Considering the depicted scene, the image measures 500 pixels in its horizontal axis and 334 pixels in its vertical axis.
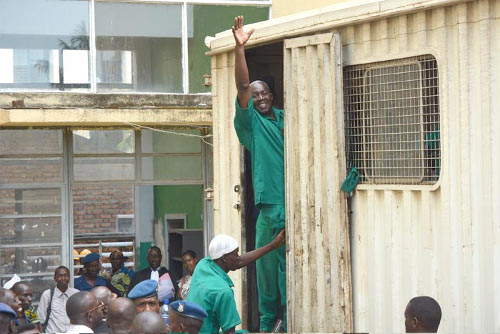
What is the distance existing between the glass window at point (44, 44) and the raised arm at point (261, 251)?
6.09 metres

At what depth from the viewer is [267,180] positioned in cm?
883

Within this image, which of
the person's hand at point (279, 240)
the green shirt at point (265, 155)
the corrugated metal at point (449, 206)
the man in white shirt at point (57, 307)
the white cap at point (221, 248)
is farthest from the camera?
the man in white shirt at point (57, 307)

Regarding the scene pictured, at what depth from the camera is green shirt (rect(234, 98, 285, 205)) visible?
28.7 feet

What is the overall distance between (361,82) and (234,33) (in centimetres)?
103

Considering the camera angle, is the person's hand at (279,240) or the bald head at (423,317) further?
the person's hand at (279,240)

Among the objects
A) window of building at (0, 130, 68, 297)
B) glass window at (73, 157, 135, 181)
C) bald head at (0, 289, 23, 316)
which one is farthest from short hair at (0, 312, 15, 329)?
glass window at (73, 157, 135, 181)

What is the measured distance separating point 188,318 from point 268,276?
7.89 ft

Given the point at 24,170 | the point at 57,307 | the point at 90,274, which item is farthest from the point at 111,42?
the point at 57,307

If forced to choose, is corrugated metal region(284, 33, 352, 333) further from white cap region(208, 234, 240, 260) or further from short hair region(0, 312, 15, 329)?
short hair region(0, 312, 15, 329)

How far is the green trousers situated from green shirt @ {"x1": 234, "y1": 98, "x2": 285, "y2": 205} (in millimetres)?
112

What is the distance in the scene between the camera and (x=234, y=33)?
8.27 meters

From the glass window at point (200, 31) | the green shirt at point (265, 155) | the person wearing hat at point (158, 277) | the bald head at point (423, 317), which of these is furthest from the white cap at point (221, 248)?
the glass window at point (200, 31)

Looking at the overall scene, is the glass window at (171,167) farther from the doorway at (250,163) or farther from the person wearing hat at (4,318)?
the person wearing hat at (4,318)

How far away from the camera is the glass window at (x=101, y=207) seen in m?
19.2
